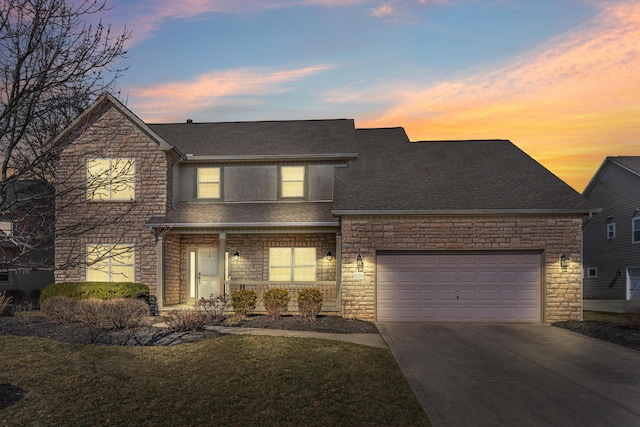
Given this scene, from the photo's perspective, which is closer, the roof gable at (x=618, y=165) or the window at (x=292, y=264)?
the window at (x=292, y=264)

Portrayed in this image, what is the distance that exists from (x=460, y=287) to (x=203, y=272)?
10.2 meters

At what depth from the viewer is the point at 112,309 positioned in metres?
14.4

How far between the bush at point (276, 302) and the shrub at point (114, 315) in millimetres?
4008

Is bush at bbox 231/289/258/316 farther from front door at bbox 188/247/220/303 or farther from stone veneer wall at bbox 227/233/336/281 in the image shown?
front door at bbox 188/247/220/303

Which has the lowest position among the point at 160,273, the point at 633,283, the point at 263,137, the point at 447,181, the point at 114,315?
the point at 633,283

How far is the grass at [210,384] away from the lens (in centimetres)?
786

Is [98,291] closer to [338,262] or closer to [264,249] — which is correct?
[264,249]

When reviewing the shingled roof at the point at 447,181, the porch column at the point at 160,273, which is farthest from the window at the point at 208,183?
the shingled roof at the point at 447,181

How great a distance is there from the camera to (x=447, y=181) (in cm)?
1983

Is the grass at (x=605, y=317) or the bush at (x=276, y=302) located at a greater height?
the bush at (x=276, y=302)

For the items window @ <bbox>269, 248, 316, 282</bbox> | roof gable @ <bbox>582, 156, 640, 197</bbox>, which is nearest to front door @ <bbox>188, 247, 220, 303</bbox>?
window @ <bbox>269, 248, 316, 282</bbox>

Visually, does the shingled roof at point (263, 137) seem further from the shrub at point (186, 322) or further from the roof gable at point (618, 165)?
the roof gable at point (618, 165)

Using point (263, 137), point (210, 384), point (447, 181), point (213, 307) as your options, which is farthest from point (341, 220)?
point (210, 384)

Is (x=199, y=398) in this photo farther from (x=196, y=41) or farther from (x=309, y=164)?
(x=309, y=164)
